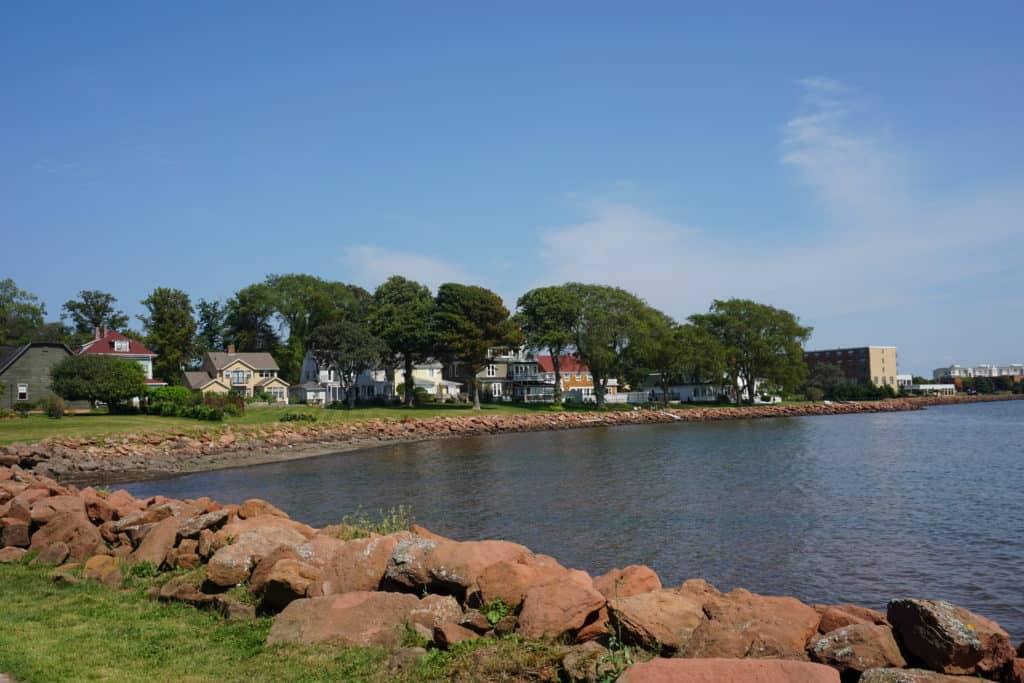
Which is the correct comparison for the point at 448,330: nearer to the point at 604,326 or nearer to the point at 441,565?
the point at 604,326

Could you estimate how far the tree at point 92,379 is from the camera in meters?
58.7

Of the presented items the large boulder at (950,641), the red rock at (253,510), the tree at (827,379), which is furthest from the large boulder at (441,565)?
the tree at (827,379)

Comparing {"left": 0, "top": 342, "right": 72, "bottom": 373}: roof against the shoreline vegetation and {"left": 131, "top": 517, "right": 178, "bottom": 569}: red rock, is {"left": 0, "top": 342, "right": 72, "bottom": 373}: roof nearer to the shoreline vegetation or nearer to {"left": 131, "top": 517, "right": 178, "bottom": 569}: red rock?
the shoreline vegetation

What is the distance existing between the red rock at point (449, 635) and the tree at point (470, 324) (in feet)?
244

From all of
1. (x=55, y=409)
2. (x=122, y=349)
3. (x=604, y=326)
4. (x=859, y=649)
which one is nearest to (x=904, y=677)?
(x=859, y=649)

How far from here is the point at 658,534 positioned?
767 inches

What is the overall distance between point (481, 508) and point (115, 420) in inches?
1561

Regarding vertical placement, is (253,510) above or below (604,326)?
below

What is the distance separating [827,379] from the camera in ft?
443

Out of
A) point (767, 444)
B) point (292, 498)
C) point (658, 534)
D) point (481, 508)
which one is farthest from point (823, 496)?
point (767, 444)

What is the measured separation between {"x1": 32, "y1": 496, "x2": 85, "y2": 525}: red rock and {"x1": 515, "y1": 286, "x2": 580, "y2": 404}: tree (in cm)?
7461

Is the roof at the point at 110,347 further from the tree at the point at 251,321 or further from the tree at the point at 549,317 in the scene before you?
the tree at the point at 549,317

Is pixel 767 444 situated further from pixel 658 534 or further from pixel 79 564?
pixel 79 564

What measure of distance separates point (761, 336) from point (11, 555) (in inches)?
3799
